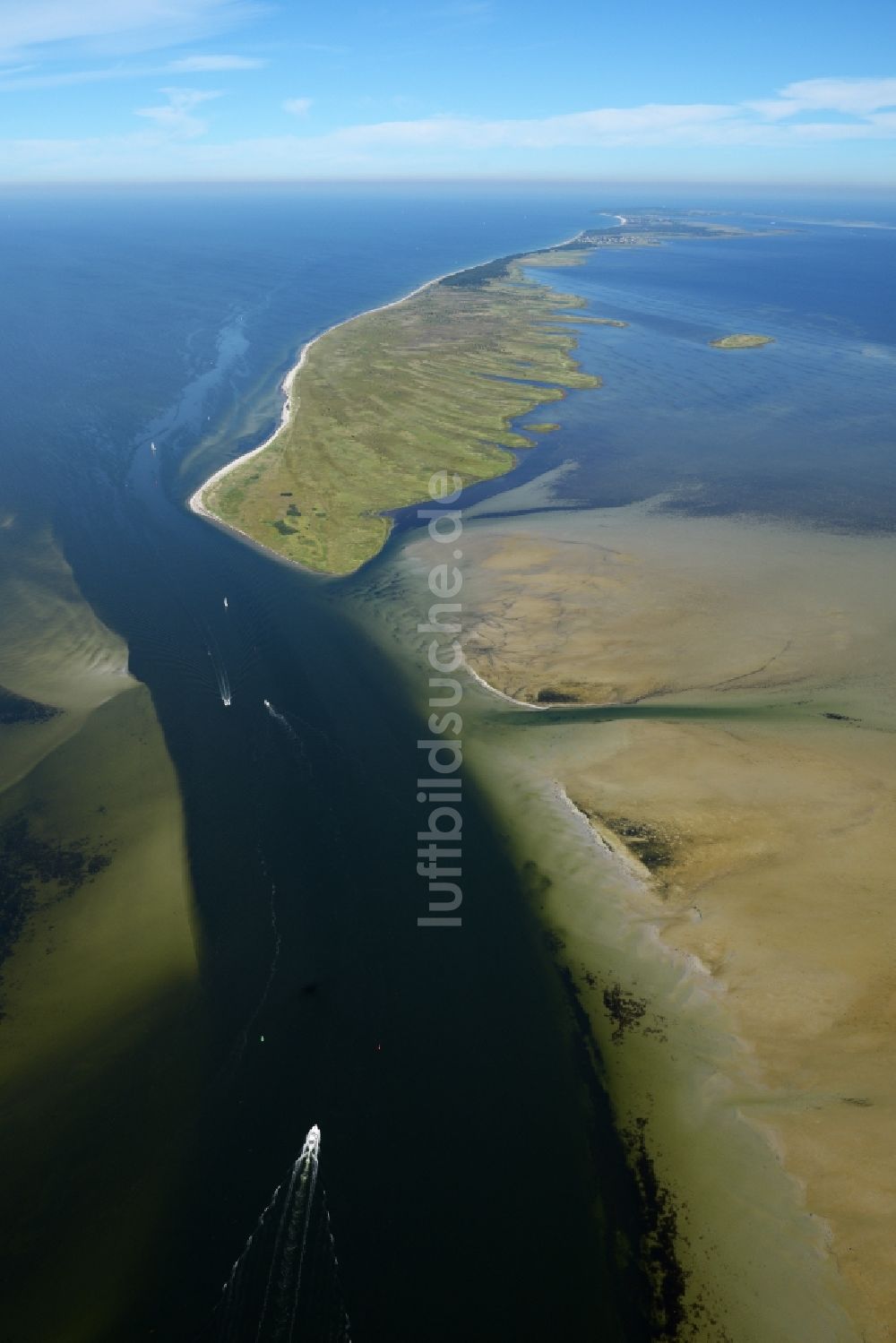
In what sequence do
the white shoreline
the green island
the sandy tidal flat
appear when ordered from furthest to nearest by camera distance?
the green island, the white shoreline, the sandy tidal flat

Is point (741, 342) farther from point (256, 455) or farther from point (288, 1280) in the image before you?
point (288, 1280)

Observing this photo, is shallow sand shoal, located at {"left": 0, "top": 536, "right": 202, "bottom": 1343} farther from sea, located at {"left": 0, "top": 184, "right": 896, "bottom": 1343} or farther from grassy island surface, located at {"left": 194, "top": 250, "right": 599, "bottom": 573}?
grassy island surface, located at {"left": 194, "top": 250, "right": 599, "bottom": 573}

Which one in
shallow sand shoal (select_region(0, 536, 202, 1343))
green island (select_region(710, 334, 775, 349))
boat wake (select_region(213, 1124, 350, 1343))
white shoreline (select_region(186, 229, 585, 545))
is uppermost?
green island (select_region(710, 334, 775, 349))

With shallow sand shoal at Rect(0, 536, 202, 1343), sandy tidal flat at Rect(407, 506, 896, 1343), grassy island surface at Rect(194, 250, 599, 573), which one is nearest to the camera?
shallow sand shoal at Rect(0, 536, 202, 1343)

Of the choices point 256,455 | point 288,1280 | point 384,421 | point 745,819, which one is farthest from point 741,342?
point 288,1280

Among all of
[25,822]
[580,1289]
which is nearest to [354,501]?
[25,822]

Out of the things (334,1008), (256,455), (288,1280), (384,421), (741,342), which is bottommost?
(288,1280)

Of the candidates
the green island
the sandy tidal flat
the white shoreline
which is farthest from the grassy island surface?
the green island
